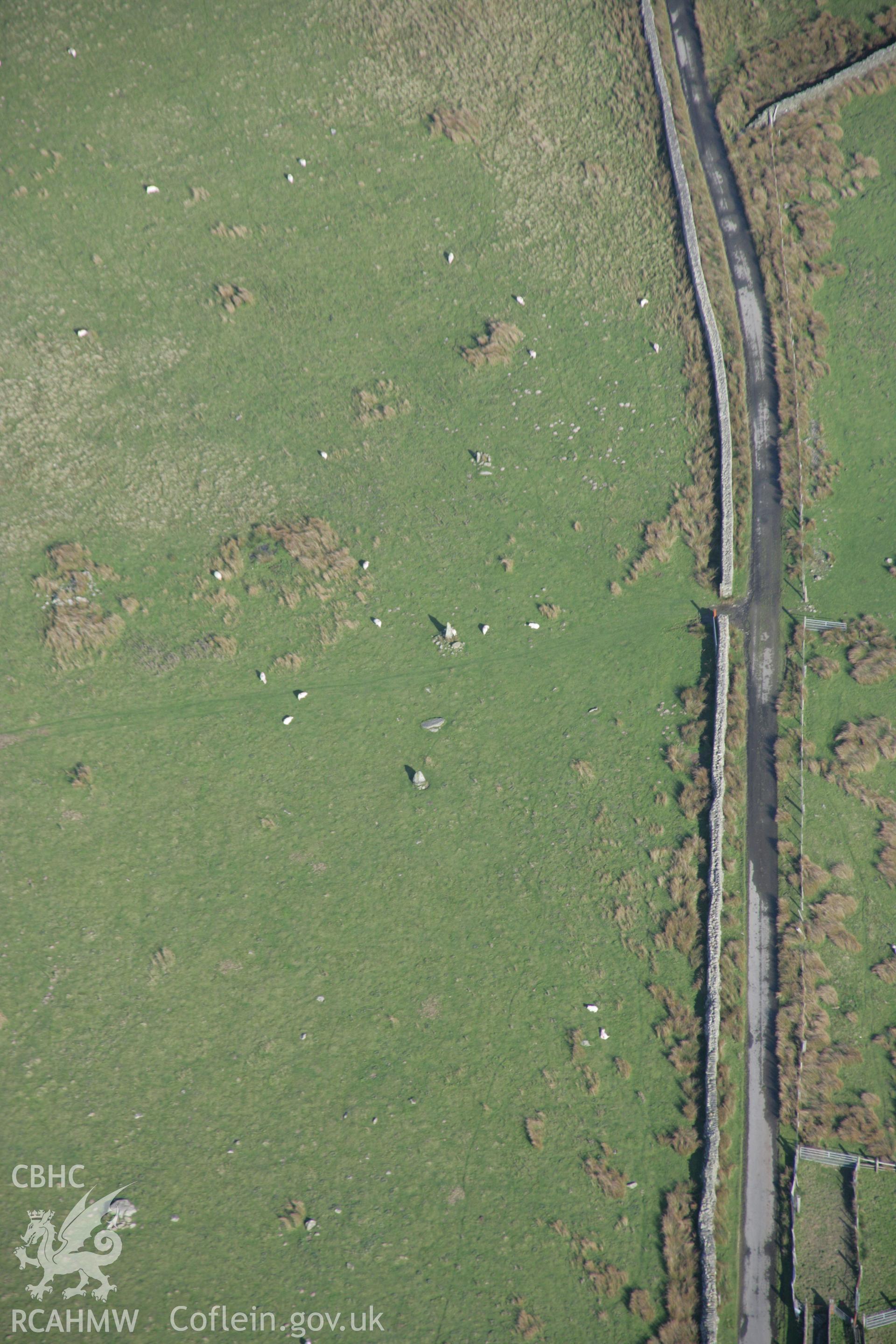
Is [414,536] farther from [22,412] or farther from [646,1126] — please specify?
[646,1126]

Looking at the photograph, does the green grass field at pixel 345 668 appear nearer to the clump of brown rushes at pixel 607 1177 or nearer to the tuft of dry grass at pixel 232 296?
the clump of brown rushes at pixel 607 1177

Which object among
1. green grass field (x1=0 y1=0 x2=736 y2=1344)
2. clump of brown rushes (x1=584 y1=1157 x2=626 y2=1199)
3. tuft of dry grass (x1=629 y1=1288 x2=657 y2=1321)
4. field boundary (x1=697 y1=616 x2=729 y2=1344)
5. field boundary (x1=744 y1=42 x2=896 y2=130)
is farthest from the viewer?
field boundary (x1=744 y1=42 x2=896 y2=130)

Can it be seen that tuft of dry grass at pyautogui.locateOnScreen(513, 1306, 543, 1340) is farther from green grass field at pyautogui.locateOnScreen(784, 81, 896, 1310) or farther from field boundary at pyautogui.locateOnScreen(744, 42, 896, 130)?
field boundary at pyautogui.locateOnScreen(744, 42, 896, 130)

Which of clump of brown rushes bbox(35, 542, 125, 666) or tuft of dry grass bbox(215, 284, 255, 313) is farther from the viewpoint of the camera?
tuft of dry grass bbox(215, 284, 255, 313)

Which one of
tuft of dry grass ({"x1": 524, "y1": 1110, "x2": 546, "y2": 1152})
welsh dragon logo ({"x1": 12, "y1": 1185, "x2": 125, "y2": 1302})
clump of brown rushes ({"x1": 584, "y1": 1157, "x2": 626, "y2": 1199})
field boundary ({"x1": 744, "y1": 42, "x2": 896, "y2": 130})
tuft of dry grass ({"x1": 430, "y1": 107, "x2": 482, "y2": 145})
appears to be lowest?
welsh dragon logo ({"x1": 12, "y1": 1185, "x2": 125, "y2": 1302})

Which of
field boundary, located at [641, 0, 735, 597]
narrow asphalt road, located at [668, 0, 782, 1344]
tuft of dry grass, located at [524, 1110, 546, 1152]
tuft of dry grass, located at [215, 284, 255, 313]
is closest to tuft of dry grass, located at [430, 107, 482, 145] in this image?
field boundary, located at [641, 0, 735, 597]

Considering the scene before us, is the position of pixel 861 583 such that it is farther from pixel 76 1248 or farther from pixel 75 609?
pixel 76 1248
